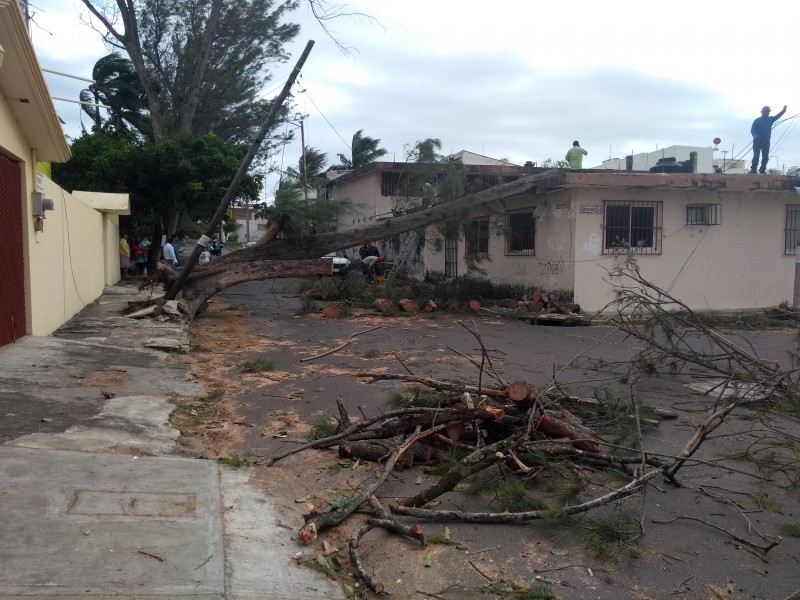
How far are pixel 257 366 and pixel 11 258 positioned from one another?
11.3ft

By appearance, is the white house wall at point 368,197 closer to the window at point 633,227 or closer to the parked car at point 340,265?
the parked car at point 340,265

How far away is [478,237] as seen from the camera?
18.5 m

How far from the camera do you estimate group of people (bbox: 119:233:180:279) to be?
23.1 m

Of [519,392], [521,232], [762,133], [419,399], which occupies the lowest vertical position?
[419,399]

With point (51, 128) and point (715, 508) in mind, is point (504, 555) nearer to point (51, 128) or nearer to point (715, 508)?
point (715, 508)

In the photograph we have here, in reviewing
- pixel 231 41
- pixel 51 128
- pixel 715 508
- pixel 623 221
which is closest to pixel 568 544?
pixel 715 508

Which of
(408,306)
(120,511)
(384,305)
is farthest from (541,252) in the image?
(120,511)

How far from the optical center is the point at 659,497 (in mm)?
4852

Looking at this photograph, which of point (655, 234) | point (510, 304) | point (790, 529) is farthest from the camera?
point (510, 304)

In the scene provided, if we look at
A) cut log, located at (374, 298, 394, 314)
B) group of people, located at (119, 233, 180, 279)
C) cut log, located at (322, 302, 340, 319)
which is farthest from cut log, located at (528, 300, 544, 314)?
group of people, located at (119, 233, 180, 279)

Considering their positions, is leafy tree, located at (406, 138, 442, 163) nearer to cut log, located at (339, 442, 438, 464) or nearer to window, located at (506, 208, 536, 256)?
window, located at (506, 208, 536, 256)

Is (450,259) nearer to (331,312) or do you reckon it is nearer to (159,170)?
(331,312)

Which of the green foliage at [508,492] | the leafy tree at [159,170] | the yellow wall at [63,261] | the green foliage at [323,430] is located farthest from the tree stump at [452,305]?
the green foliage at [508,492]

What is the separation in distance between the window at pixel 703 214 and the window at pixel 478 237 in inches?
203
